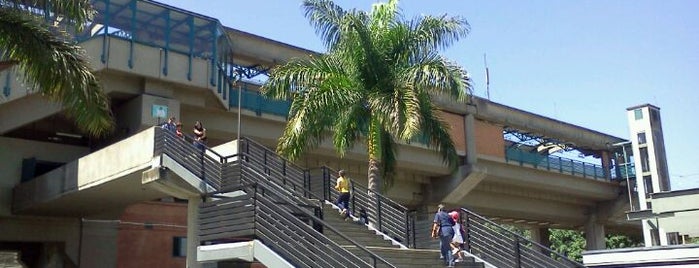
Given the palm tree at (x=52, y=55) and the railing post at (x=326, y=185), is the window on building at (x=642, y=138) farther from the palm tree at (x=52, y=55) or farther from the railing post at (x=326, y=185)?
the palm tree at (x=52, y=55)

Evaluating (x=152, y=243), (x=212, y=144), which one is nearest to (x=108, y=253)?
(x=152, y=243)

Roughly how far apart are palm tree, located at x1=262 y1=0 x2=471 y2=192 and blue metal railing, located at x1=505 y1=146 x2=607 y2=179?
20.0m

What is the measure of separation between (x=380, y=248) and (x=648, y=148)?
20476 mm

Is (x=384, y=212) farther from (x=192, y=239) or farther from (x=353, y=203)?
(x=192, y=239)

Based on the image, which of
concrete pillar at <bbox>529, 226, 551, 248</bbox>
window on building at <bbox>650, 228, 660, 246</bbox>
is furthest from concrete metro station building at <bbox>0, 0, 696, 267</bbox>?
concrete pillar at <bbox>529, 226, 551, 248</bbox>

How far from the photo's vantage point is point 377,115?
19.3 meters

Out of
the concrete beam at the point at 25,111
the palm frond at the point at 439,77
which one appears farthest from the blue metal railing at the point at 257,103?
the palm frond at the point at 439,77

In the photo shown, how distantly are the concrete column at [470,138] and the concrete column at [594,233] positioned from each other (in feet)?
54.9

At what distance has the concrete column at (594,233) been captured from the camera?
48834 mm

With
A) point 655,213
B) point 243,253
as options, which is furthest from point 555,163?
point 243,253

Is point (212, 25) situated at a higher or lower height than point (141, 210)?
higher

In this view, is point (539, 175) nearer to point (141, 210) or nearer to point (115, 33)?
point (141, 210)

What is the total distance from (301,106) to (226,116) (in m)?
8.68

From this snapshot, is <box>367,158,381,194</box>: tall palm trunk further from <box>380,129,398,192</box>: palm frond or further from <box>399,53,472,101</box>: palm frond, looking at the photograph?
<box>399,53,472,101</box>: palm frond
